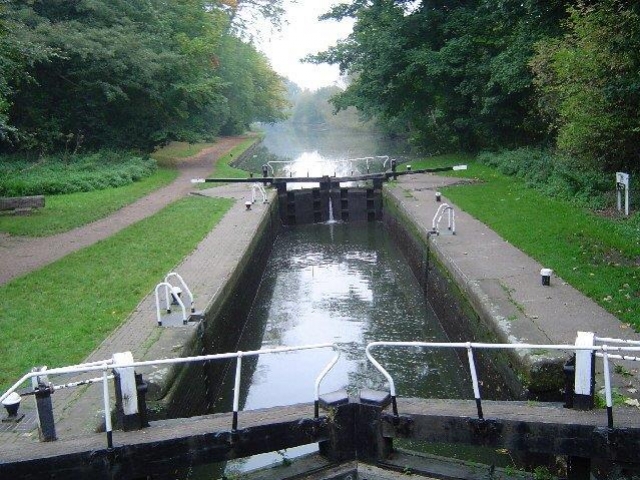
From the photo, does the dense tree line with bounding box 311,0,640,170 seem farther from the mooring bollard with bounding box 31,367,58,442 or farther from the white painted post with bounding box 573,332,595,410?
the mooring bollard with bounding box 31,367,58,442

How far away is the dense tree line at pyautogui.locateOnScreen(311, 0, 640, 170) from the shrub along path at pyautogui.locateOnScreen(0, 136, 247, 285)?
31.8 ft

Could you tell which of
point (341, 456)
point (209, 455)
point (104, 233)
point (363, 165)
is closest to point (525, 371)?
point (341, 456)

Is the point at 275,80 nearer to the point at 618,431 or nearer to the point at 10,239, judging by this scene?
the point at 10,239

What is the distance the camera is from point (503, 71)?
20.8 meters

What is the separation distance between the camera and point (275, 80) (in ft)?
162

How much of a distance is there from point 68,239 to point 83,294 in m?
4.67

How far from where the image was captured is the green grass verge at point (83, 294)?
7.58 meters

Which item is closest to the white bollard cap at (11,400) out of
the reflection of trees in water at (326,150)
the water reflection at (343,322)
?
the water reflection at (343,322)

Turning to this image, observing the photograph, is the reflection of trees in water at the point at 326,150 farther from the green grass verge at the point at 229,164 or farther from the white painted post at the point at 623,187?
the white painted post at the point at 623,187

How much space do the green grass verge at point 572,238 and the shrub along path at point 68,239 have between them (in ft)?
26.7

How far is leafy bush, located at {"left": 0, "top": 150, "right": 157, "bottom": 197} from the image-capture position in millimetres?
20156

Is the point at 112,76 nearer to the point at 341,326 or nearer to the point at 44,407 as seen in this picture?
the point at 341,326

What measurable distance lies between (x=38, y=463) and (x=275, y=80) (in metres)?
46.2

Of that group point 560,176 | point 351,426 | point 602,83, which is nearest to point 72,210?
point 560,176
